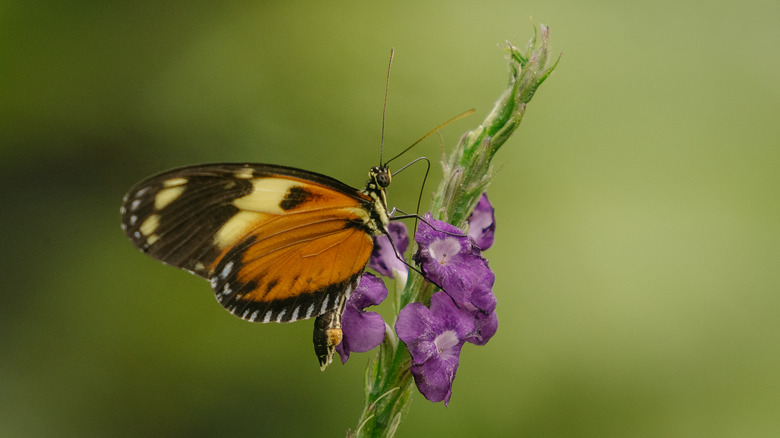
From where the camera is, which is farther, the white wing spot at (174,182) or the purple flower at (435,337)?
the white wing spot at (174,182)

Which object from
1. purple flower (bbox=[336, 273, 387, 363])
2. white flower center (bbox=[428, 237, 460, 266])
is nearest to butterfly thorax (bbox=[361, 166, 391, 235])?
purple flower (bbox=[336, 273, 387, 363])

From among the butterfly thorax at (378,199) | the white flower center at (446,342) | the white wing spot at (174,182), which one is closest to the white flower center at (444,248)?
the white flower center at (446,342)

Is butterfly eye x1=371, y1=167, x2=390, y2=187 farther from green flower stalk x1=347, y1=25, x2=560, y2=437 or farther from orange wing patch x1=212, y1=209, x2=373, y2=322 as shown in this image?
green flower stalk x1=347, y1=25, x2=560, y2=437

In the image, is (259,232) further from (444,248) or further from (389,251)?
(444,248)

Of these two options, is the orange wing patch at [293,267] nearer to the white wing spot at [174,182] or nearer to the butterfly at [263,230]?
the butterfly at [263,230]

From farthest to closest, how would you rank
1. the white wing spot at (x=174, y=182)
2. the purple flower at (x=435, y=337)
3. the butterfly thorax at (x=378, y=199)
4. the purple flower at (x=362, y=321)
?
the butterfly thorax at (x=378, y=199), the white wing spot at (x=174, y=182), the purple flower at (x=362, y=321), the purple flower at (x=435, y=337)

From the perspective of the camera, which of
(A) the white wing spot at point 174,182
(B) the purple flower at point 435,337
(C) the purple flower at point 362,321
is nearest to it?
(B) the purple flower at point 435,337

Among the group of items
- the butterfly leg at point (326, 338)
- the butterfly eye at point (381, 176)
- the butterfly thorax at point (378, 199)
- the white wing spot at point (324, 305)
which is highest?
the butterfly eye at point (381, 176)
